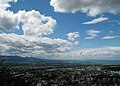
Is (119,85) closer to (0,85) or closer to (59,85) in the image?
(59,85)

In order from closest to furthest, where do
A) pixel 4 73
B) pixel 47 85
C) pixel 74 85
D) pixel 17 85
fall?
pixel 4 73 < pixel 17 85 < pixel 47 85 < pixel 74 85

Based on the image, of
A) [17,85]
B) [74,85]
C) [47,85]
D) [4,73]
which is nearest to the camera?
[4,73]

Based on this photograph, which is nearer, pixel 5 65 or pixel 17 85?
pixel 5 65

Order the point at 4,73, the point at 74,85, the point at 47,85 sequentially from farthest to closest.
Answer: the point at 74,85 < the point at 47,85 < the point at 4,73

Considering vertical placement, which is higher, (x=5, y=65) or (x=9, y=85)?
(x=5, y=65)

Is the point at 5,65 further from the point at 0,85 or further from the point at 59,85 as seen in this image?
the point at 59,85

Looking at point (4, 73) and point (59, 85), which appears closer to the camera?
point (4, 73)

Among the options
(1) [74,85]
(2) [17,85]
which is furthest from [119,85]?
(2) [17,85]

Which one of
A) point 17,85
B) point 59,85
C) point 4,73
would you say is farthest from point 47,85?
point 4,73
